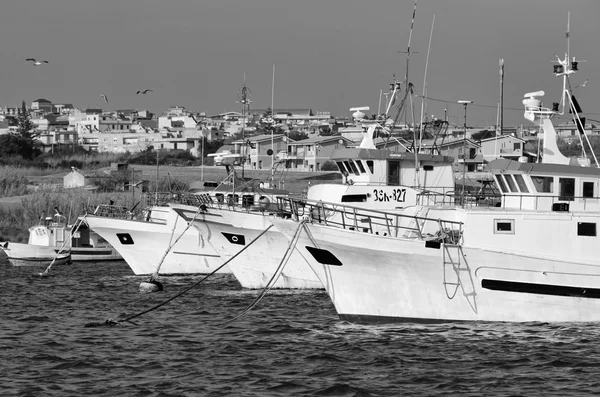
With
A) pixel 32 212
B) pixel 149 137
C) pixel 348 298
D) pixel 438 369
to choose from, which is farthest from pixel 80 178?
pixel 149 137

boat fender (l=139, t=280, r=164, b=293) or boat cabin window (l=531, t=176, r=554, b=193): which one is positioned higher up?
boat cabin window (l=531, t=176, r=554, b=193)

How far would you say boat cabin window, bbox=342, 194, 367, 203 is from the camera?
1537 inches

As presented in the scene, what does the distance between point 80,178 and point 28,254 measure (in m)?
33.4

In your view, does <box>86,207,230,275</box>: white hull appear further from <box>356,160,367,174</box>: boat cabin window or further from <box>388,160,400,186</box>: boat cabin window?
<box>388,160,400,186</box>: boat cabin window

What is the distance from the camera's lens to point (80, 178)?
85500mm

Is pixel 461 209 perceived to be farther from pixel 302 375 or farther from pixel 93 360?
pixel 93 360

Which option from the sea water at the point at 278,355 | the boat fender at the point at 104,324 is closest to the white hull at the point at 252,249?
the sea water at the point at 278,355

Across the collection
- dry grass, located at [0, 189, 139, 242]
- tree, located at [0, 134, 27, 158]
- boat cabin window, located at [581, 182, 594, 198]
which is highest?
tree, located at [0, 134, 27, 158]

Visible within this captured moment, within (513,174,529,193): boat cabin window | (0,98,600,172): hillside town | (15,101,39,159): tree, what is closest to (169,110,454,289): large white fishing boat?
(513,174,529,193): boat cabin window

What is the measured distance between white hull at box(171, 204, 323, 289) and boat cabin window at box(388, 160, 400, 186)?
223 inches

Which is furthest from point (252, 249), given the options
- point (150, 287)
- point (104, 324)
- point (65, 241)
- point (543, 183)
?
point (65, 241)

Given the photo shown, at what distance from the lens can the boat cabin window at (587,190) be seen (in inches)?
1137

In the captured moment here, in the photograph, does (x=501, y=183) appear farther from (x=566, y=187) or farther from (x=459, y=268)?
(x=459, y=268)

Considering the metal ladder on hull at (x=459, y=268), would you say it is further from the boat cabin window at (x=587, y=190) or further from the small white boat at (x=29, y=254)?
the small white boat at (x=29, y=254)
